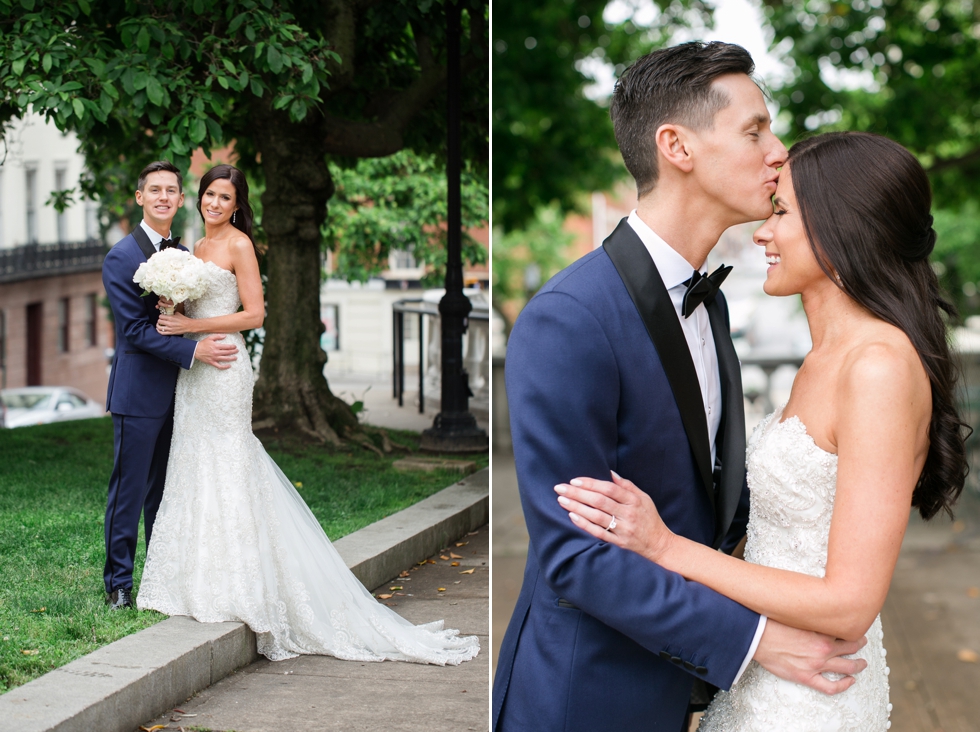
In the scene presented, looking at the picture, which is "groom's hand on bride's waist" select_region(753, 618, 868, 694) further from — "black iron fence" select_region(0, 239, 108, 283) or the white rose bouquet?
"black iron fence" select_region(0, 239, 108, 283)

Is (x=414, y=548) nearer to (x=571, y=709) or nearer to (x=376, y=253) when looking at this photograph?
(x=376, y=253)

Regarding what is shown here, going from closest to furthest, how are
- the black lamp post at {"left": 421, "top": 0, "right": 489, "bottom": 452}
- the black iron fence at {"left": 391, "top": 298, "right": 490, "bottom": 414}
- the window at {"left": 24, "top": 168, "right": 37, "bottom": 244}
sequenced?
1. the window at {"left": 24, "top": 168, "right": 37, "bottom": 244}
2. the black lamp post at {"left": 421, "top": 0, "right": 489, "bottom": 452}
3. the black iron fence at {"left": 391, "top": 298, "right": 490, "bottom": 414}

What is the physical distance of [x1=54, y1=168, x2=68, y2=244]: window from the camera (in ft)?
9.00

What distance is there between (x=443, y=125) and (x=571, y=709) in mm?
2241

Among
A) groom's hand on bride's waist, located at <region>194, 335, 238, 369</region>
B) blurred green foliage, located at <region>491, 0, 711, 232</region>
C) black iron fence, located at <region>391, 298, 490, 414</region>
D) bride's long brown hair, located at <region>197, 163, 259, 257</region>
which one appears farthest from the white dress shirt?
blurred green foliage, located at <region>491, 0, 711, 232</region>

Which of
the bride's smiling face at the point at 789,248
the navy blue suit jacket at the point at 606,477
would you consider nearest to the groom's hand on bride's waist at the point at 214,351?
the navy blue suit jacket at the point at 606,477

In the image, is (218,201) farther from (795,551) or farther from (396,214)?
(795,551)

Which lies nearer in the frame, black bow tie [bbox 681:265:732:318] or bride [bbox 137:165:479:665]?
black bow tie [bbox 681:265:732:318]

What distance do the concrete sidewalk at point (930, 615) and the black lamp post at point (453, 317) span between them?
2.22m

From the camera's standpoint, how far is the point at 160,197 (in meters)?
2.58

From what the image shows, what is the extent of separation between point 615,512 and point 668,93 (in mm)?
760

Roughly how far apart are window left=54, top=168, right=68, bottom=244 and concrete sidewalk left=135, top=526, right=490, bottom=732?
134 cm

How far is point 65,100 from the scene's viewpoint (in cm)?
254

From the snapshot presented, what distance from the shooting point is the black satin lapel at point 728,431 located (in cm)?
177
